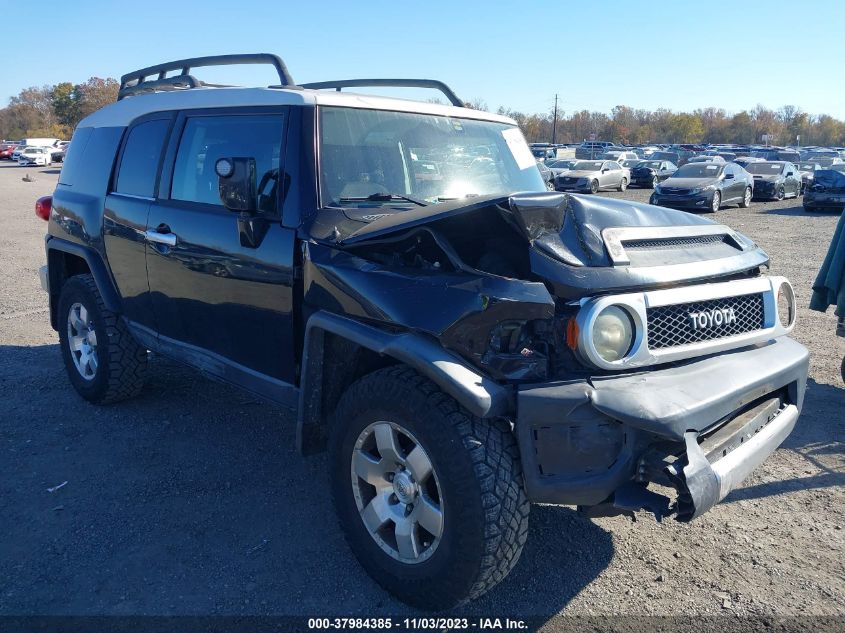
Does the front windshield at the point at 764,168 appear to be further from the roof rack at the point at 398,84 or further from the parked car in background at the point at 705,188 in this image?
the roof rack at the point at 398,84

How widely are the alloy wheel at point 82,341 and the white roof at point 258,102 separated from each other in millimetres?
1441

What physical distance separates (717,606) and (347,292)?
2093 millimetres

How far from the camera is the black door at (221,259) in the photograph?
141 inches

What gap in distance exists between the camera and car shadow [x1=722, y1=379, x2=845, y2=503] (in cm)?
407

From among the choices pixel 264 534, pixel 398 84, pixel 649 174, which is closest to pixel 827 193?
pixel 649 174

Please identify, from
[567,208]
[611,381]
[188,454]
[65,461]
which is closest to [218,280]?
[188,454]

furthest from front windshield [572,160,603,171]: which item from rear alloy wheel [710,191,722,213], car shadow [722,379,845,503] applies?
car shadow [722,379,845,503]

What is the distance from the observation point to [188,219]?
13.3 feet

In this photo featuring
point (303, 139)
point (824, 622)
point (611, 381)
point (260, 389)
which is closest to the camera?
point (611, 381)

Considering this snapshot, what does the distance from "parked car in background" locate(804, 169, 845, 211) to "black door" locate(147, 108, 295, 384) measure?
22989 mm

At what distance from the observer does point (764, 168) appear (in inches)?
1074

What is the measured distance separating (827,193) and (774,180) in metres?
4.27

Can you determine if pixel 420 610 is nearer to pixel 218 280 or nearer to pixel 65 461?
pixel 218 280

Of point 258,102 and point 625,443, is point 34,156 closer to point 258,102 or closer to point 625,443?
point 258,102
